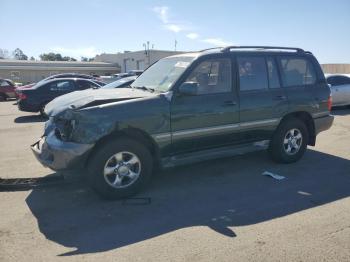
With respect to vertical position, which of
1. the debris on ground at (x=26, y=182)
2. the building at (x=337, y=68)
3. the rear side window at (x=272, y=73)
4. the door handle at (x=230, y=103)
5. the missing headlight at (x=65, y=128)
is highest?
the building at (x=337, y=68)

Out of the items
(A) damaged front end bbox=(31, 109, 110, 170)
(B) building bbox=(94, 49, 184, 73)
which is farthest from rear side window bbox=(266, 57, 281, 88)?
(B) building bbox=(94, 49, 184, 73)

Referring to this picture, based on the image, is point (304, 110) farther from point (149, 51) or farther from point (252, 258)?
point (149, 51)

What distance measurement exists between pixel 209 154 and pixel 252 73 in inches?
62.3

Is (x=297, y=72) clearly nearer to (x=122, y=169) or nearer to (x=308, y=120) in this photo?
(x=308, y=120)

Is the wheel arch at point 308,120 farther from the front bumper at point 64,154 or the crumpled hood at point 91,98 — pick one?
the front bumper at point 64,154

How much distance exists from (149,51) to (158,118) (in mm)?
58990

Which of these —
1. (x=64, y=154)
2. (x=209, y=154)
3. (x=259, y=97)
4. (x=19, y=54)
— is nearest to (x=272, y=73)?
(x=259, y=97)

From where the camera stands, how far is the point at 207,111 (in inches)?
227

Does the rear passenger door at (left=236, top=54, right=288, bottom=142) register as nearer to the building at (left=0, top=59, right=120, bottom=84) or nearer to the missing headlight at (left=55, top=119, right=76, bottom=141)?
the missing headlight at (left=55, top=119, right=76, bottom=141)

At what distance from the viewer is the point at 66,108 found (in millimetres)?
5020

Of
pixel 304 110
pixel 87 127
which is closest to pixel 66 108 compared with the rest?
pixel 87 127

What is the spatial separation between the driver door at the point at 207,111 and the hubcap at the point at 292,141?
4.00 ft

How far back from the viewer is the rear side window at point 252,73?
623 cm

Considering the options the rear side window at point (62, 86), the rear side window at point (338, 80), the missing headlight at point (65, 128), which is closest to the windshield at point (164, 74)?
the missing headlight at point (65, 128)
